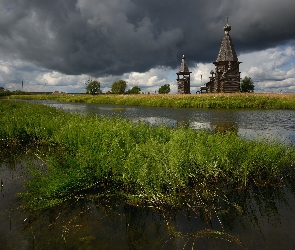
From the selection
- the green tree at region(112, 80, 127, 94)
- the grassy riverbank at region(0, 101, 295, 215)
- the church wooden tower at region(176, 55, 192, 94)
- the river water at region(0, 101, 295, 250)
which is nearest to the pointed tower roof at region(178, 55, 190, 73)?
the church wooden tower at region(176, 55, 192, 94)

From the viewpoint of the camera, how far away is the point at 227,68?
43750mm

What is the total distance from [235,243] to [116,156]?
2992mm

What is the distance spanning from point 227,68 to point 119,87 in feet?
228

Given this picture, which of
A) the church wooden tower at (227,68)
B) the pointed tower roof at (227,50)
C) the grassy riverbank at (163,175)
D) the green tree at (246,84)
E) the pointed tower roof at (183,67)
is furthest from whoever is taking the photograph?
the green tree at (246,84)

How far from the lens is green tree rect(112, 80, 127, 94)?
107 metres

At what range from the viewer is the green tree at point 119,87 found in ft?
352

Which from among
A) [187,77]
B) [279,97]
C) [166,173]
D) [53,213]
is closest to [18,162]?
[53,213]

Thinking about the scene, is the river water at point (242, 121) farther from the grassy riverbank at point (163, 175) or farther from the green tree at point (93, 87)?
the green tree at point (93, 87)

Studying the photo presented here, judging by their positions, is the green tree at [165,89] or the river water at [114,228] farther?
the green tree at [165,89]

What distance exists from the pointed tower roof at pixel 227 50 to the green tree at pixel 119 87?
67.4 meters

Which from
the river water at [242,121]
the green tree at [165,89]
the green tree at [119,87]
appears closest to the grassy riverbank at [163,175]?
the river water at [242,121]

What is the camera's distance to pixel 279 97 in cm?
3528

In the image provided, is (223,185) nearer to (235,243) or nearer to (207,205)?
(207,205)

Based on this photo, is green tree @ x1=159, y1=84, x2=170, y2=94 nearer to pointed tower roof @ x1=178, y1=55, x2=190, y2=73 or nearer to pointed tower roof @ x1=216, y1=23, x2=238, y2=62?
pointed tower roof @ x1=178, y1=55, x2=190, y2=73
